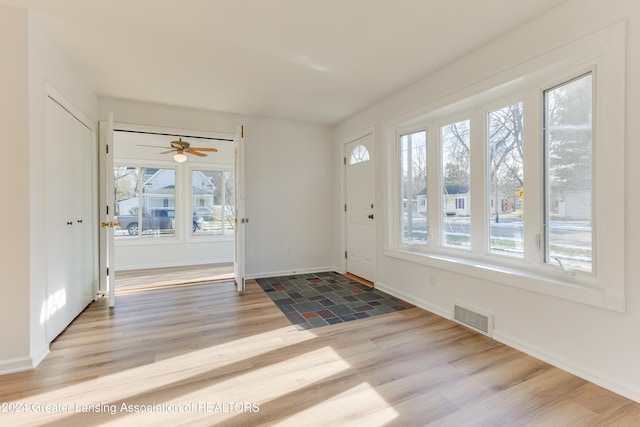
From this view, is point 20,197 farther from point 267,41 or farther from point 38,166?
point 267,41

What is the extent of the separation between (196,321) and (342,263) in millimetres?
2565

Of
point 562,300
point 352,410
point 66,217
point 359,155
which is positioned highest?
point 359,155

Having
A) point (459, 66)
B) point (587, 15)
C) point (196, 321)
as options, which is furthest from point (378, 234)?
point (587, 15)

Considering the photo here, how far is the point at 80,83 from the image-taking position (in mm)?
3059

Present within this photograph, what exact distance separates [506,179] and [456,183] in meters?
0.54

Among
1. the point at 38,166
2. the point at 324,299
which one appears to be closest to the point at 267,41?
the point at 38,166

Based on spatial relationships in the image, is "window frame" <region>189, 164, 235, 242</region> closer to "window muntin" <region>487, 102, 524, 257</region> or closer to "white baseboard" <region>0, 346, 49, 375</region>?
"white baseboard" <region>0, 346, 49, 375</region>

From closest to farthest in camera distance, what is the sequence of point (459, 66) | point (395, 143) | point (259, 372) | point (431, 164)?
1. point (259, 372)
2. point (459, 66)
3. point (431, 164)
4. point (395, 143)

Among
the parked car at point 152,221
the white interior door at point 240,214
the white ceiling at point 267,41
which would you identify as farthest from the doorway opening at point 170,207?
the white ceiling at point 267,41

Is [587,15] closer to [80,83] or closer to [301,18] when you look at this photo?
[301,18]

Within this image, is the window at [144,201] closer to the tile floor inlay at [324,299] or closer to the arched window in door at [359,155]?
the tile floor inlay at [324,299]

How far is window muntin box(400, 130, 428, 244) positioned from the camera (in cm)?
345

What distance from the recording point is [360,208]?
175 inches

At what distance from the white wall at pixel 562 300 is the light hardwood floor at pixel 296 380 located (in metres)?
0.13
